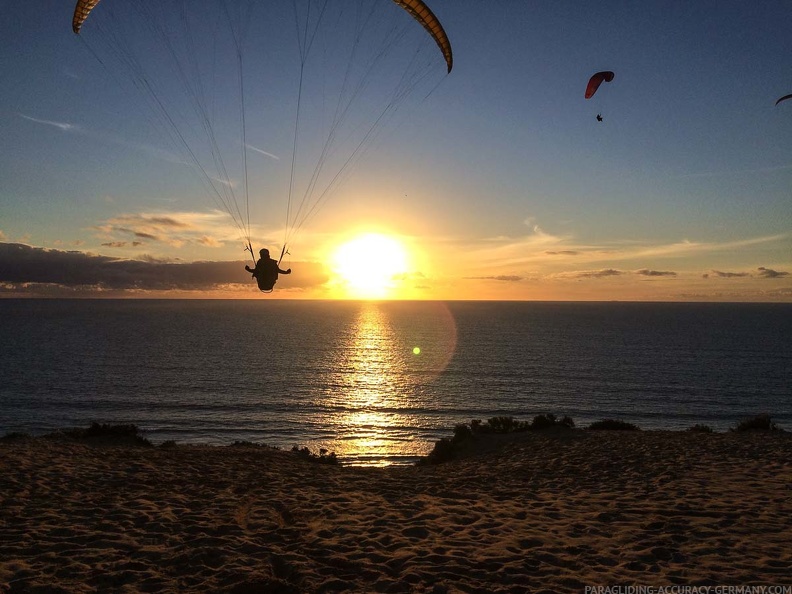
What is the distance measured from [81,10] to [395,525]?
20036 mm

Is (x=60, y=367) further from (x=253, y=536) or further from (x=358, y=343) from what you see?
(x=253, y=536)

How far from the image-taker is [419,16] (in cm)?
1587

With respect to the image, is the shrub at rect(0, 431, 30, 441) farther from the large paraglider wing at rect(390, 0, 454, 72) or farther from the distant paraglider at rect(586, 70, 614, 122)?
the distant paraglider at rect(586, 70, 614, 122)

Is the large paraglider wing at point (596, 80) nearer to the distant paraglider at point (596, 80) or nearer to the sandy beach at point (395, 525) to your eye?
the distant paraglider at point (596, 80)

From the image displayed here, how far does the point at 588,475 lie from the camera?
1361 cm

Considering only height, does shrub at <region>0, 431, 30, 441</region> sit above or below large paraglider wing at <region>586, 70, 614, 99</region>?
below

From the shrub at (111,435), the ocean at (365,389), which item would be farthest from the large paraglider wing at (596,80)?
the shrub at (111,435)

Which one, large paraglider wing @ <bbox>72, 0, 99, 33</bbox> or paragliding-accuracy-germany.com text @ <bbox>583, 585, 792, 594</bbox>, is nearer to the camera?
paragliding-accuracy-germany.com text @ <bbox>583, 585, 792, 594</bbox>

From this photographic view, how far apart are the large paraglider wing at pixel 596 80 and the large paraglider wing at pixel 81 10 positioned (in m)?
22.8

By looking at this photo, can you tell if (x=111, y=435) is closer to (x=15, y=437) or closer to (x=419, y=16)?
(x=15, y=437)

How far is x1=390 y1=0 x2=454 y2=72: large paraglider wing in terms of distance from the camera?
15328mm

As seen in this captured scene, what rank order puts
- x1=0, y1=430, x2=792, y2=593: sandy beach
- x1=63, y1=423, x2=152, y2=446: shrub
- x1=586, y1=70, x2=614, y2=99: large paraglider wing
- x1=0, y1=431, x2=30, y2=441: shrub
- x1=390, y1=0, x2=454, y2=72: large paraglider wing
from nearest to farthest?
x1=0, y1=430, x2=792, y2=593: sandy beach < x1=390, y1=0, x2=454, y2=72: large paraglider wing < x1=0, y1=431, x2=30, y2=441: shrub < x1=63, y1=423, x2=152, y2=446: shrub < x1=586, y1=70, x2=614, y2=99: large paraglider wing

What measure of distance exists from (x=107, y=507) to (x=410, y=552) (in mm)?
7086

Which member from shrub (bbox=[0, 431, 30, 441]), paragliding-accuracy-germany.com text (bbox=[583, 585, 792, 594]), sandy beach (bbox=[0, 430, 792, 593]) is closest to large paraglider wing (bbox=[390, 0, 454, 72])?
sandy beach (bbox=[0, 430, 792, 593])
